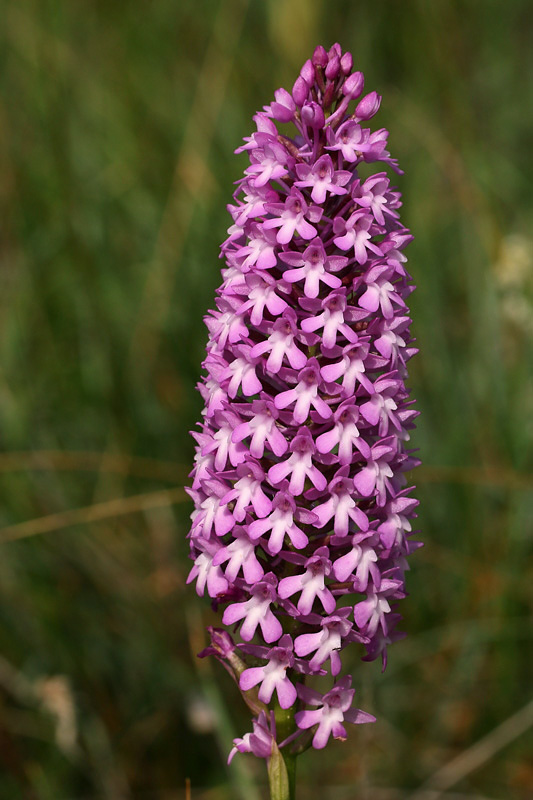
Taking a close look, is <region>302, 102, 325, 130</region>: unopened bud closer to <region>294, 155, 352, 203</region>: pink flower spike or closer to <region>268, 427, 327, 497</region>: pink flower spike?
<region>294, 155, 352, 203</region>: pink flower spike

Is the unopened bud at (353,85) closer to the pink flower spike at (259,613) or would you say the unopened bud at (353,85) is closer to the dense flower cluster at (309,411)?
the dense flower cluster at (309,411)

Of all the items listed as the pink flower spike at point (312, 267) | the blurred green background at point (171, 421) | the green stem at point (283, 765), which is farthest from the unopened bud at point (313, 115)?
the blurred green background at point (171, 421)

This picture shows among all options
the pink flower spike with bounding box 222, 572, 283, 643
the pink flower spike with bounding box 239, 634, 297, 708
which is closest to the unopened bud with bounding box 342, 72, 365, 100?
the pink flower spike with bounding box 222, 572, 283, 643

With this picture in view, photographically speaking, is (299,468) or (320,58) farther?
(320,58)

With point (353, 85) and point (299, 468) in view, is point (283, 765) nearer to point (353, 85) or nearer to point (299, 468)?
point (299, 468)

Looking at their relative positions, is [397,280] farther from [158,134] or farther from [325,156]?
[158,134]

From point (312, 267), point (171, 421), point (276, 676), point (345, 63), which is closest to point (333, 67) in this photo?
point (345, 63)
